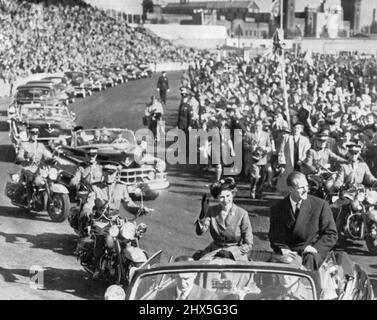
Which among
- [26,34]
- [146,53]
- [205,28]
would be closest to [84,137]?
[26,34]

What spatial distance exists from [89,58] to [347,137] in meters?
47.0

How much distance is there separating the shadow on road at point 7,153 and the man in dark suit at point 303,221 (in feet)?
44.3

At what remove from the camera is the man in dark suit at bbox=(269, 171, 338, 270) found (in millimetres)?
6949

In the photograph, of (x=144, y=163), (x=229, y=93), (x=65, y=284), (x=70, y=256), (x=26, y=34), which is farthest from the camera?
(x=26, y=34)

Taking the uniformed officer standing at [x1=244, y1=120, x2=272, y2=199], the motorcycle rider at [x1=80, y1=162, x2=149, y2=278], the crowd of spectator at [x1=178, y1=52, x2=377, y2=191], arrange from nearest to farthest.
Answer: the motorcycle rider at [x1=80, y1=162, x2=149, y2=278] → the uniformed officer standing at [x1=244, y1=120, x2=272, y2=199] → the crowd of spectator at [x1=178, y1=52, x2=377, y2=191]

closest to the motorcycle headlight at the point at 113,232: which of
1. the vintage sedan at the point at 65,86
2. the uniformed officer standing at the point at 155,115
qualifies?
the uniformed officer standing at the point at 155,115

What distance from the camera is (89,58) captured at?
5875 centimetres

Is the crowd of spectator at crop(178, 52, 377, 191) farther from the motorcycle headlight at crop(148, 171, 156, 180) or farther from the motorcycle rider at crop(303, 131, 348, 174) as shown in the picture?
the motorcycle headlight at crop(148, 171, 156, 180)

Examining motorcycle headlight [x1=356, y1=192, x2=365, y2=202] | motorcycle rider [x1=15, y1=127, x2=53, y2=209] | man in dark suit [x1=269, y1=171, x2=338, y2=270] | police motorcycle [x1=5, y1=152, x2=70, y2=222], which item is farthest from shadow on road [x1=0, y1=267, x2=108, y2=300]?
motorcycle headlight [x1=356, y1=192, x2=365, y2=202]

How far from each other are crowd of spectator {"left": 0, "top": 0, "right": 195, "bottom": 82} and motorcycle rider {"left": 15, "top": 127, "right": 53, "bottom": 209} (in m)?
27.2

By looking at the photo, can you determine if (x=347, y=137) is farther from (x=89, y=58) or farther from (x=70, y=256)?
(x=89, y=58)

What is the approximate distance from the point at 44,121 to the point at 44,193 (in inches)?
270

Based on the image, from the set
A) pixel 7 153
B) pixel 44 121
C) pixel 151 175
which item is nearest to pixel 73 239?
pixel 151 175
